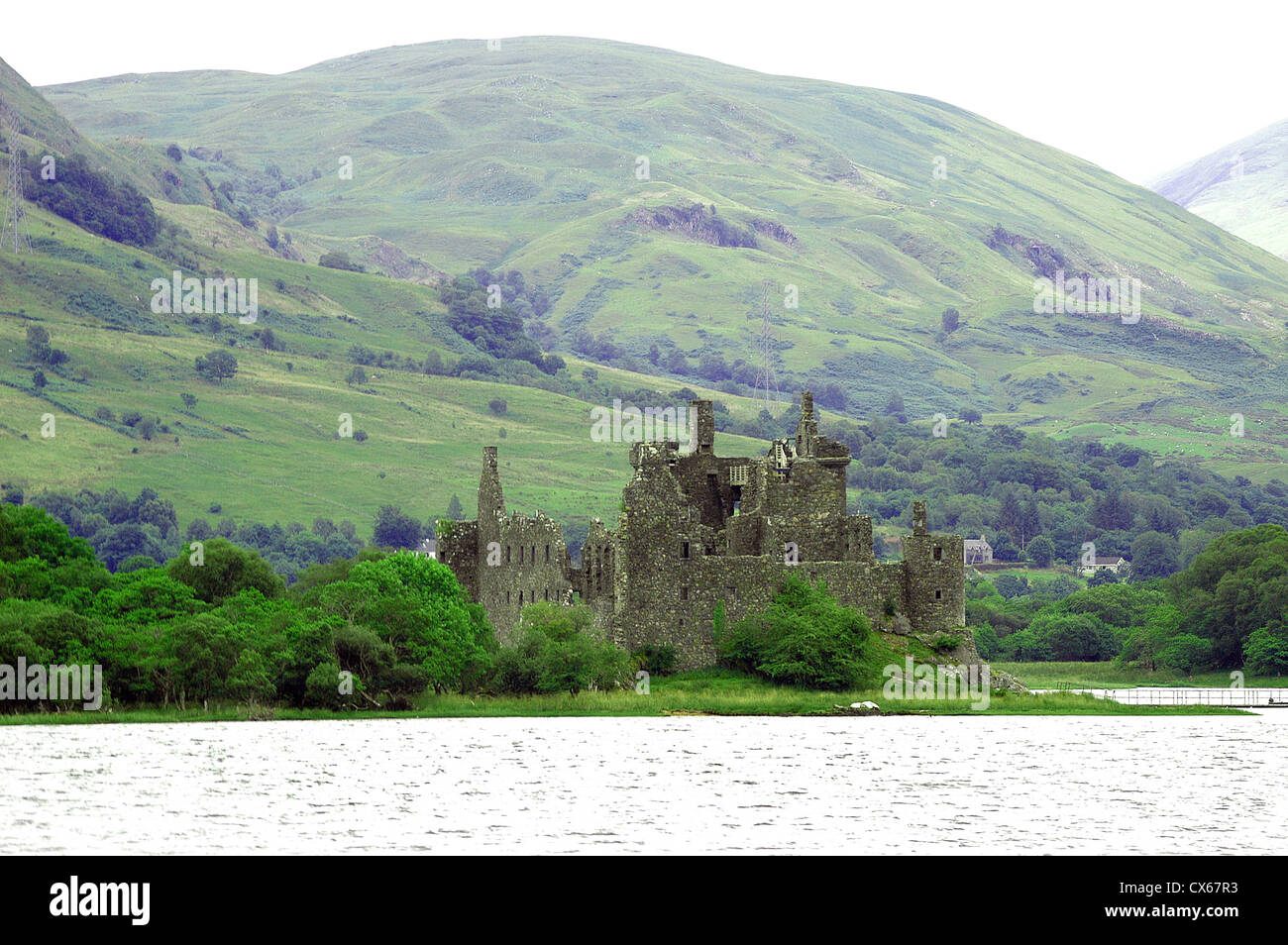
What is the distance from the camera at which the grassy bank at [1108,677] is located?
413 feet

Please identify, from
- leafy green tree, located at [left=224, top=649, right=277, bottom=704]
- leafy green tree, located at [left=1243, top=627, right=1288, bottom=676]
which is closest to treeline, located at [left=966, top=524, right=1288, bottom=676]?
leafy green tree, located at [left=1243, top=627, right=1288, bottom=676]

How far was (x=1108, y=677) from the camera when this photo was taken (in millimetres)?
134000

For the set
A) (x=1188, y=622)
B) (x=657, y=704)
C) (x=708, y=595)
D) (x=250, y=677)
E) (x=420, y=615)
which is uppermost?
(x=708, y=595)

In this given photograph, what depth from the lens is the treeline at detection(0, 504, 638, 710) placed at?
94.2 meters

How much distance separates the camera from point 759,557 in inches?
3885

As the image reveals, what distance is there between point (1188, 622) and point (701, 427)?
4346 centimetres

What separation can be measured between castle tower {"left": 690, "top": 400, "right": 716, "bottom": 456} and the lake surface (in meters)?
14.6

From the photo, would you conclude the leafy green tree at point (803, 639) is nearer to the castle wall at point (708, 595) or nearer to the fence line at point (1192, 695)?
the castle wall at point (708, 595)

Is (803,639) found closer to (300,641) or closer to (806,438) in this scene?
(806,438)

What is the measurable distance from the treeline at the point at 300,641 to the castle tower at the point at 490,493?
5268 millimetres

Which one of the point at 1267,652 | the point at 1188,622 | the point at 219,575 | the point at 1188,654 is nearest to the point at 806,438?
the point at 219,575

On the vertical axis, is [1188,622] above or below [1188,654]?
above
